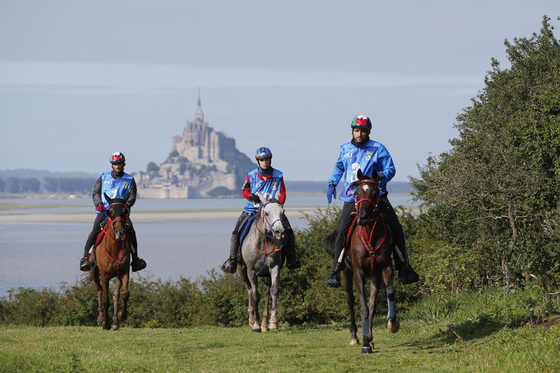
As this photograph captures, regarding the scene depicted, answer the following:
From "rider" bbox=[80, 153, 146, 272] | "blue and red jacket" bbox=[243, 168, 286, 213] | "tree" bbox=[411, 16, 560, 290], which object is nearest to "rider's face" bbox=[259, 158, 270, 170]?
"blue and red jacket" bbox=[243, 168, 286, 213]

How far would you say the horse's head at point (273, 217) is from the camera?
12305mm

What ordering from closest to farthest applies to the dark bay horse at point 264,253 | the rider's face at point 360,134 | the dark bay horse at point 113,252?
1. the rider's face at point 360,134
2. the dark bay horse at point 264,253
3. the dark bay horse at point 113,252

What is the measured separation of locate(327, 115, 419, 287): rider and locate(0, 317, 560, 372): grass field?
128 centimetres

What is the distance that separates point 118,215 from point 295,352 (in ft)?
17.3

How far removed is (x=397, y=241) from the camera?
990cm

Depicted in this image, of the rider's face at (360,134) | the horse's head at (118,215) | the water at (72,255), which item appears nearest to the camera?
the rider's face at (360,134)

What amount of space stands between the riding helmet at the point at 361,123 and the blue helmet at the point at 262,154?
12.0 feet

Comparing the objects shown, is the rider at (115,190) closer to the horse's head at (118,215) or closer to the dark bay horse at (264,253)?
the horse's head at (118,215)

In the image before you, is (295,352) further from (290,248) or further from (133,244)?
Result: (133,244)

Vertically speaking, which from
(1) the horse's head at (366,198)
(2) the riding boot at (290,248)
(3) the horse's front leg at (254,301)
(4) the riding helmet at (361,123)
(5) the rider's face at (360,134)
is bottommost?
(3) the horse's front leg at (254,301)

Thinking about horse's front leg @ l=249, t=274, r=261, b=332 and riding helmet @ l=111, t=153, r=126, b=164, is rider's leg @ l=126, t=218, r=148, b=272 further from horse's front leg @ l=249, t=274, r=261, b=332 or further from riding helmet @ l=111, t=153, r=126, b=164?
horse's front leg @ l=249, t=274, r=261, b=332

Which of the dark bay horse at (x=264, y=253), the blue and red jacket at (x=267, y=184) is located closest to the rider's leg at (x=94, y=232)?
the dark bay horse at (x=264, y=253)

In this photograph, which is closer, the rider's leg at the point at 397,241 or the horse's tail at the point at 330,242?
the rider's leg at the point at 397,241

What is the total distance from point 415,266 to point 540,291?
587 cm
